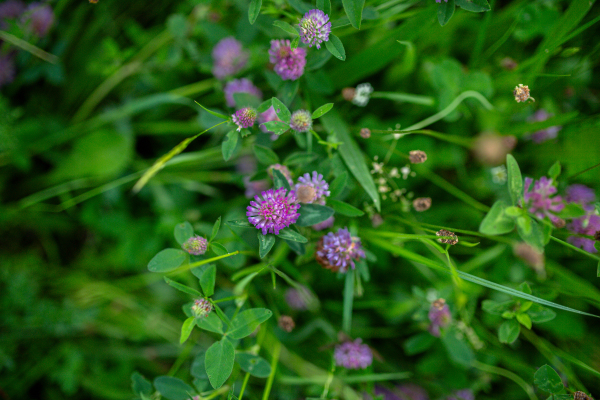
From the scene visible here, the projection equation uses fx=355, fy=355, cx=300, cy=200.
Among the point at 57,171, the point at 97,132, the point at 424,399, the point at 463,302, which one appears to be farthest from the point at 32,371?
the point at 463,302

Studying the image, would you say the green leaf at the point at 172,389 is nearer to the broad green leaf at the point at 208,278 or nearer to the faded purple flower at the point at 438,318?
the broad green leaf at the point at 208,278

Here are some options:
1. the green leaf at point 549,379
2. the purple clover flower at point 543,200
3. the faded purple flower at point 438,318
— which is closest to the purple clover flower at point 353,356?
the faded purple flower at point 438,318

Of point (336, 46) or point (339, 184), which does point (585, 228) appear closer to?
point (339, 184)

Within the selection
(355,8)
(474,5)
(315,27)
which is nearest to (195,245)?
(315,27)

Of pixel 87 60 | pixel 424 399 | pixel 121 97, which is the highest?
pixel 87 60

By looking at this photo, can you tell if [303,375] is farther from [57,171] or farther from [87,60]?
[87,60]

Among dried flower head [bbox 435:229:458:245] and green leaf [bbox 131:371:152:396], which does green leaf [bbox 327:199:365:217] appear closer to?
dried flower head [bbox 435:229:458:245]
